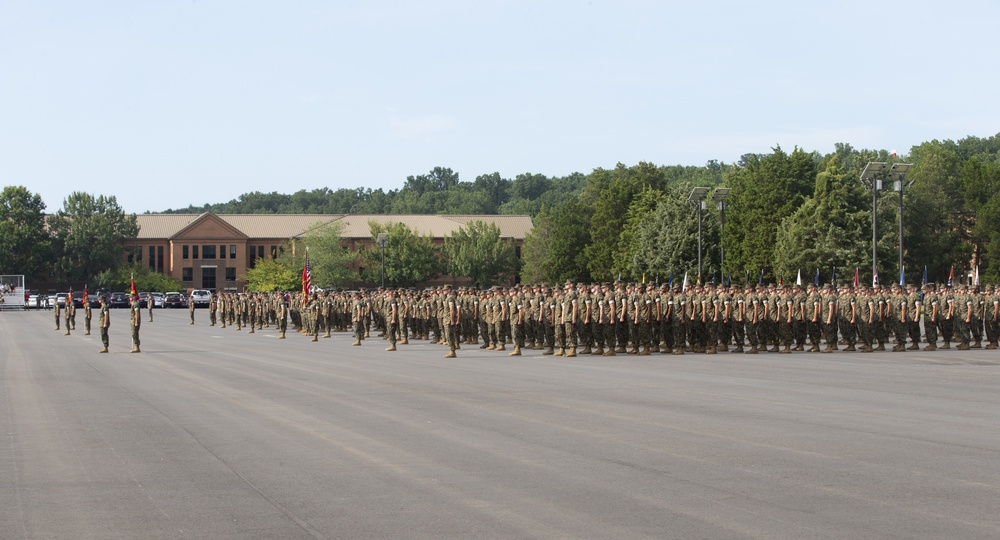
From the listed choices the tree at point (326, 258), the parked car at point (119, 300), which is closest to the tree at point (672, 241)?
the tree at point (326, 258)

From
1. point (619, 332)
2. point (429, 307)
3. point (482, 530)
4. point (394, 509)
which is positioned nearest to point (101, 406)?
point (394, 509)

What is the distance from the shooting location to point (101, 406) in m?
16.8

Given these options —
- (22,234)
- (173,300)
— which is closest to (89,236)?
(22,234)

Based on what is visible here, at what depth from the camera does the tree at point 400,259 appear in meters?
120

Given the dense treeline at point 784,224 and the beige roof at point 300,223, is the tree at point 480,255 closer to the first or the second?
the beige roof at point 300,223

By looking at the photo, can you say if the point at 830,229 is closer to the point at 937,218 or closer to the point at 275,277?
the point at 937,218

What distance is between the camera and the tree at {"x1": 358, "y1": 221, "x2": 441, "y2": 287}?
120 metres

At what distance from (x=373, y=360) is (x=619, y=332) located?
23.2 feet

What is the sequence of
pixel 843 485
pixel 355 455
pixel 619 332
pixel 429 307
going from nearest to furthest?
pixel 843 485, pixel 355 455, pixel 619 332, pixel 429 307

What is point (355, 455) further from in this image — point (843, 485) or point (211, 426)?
point (843, 485)

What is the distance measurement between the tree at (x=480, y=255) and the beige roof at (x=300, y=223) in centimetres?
611

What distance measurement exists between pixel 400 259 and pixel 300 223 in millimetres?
25752

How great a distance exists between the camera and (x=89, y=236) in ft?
431

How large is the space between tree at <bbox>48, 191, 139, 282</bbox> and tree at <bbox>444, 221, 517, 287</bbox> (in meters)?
39.4
